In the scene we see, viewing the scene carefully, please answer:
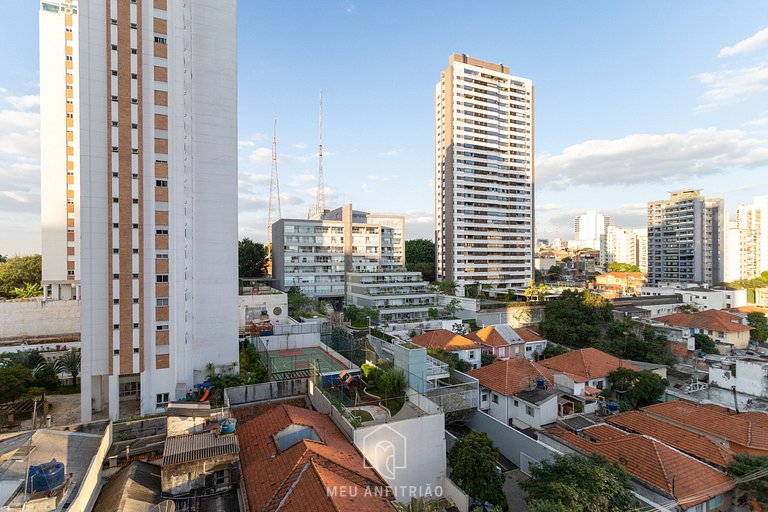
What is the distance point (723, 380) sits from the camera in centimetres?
2803

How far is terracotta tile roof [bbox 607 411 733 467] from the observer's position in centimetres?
1600

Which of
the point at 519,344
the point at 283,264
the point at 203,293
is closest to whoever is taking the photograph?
the point at 203,293

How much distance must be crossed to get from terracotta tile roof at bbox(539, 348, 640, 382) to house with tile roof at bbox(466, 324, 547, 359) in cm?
470

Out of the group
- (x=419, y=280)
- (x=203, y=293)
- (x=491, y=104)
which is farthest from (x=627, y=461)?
(x=491, y=104)

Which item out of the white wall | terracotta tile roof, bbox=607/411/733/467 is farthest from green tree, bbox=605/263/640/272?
the white wall

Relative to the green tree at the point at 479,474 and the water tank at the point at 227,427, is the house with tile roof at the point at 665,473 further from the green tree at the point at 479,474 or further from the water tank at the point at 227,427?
the water tank at the point at 227,427

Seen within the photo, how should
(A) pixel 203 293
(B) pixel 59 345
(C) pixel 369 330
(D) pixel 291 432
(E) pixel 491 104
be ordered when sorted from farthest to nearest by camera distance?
1. (E) pixel 491 104
2. (C) pixel 369 330
3. (B) pixel 59 345
4. (A) pixel 203 293
5. (D) pixel 291 432

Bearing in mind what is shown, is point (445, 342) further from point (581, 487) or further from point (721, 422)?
point (581, 487)

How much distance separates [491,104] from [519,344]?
46982 millimetres

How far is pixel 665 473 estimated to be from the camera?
13836 mm

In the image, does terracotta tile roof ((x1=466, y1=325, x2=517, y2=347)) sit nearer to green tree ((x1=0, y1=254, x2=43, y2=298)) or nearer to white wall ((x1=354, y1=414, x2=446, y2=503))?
white wall ((x1=354, y1=414, x2=446, y2=503))

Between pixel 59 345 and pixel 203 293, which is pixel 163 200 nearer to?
pixel 203 293

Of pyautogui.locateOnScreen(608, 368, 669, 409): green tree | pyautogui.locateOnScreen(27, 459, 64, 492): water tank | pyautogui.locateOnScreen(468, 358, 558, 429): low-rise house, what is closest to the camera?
pyautogui.locateOnScreen(27, 459, 64, 492): water tank

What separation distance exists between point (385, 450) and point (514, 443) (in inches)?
306
